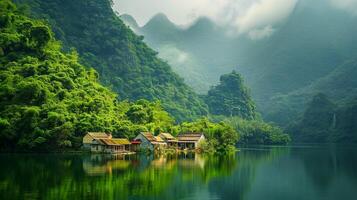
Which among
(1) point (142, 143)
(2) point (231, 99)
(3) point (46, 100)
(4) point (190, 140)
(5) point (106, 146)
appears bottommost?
(5) point (106, 146)

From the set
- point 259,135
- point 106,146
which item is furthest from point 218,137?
point 259,135

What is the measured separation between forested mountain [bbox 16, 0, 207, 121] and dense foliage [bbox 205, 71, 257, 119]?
23317 mm

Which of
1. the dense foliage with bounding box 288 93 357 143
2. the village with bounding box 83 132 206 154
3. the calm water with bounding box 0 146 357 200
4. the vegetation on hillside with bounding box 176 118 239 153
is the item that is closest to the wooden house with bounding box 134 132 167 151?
the village with bounding box 83 132 206 154

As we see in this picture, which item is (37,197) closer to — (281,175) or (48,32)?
(281,175)

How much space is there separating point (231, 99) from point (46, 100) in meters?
105

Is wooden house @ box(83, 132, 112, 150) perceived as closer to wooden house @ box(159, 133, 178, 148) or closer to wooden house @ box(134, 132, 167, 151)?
wooden house @ box(134, 132, 167, 151)

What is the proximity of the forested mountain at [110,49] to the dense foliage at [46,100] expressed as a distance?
25.1 metres

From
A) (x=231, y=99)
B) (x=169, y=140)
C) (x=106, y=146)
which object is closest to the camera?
(x=106, y=146)

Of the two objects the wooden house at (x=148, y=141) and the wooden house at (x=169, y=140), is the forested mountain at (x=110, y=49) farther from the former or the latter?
the wooden house at (x=148, y=141)

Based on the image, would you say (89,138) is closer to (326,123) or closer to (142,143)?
(142,143)

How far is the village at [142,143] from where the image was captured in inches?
2109

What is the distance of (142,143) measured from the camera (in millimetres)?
60531

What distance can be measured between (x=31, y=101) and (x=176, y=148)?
22.6 meters

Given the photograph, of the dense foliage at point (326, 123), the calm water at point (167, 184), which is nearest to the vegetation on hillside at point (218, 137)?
the calm water at point (167, 184)
